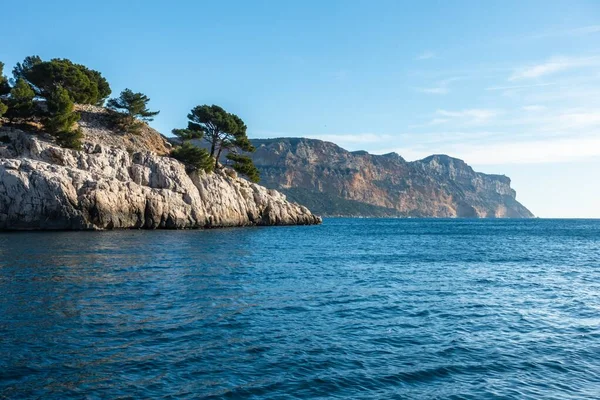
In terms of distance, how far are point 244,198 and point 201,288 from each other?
59.2 metres

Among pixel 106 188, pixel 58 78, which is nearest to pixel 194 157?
pixel 106 188

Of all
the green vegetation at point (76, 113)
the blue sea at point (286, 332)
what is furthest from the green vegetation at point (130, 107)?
the blue sea at point (286, 332)

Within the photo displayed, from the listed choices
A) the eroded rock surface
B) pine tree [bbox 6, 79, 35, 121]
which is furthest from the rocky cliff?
pine tree [bbox 6, 79, 35, 121]

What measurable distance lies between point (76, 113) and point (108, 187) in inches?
666

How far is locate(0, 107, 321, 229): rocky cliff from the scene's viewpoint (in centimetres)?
5306

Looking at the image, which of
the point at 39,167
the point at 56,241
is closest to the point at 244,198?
the point at 39,167

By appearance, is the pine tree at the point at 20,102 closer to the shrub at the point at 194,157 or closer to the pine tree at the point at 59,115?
the pine tree at the point at 59,115

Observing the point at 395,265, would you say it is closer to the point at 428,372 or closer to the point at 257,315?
the point at 257,315

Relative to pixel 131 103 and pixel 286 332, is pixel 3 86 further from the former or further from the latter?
pixel 286 332

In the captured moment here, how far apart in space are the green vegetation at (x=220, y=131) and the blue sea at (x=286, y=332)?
52.4 metres

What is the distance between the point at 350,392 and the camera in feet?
35.3

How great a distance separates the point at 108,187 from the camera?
57781mm

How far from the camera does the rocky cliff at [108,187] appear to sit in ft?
174

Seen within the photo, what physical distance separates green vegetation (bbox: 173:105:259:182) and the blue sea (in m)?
52.4
